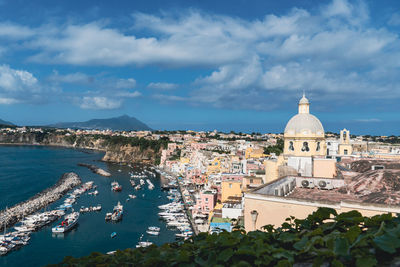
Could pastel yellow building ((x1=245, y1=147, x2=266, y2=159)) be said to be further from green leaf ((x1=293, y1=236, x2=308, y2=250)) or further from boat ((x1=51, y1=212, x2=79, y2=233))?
green leaf ((x1=293, y1=236, x2=308, y2=250))

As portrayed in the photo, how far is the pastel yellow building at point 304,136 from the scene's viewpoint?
34.6 ft

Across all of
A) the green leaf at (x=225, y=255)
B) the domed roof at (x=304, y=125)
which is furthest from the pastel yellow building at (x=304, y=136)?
the green leaf at (x=225, y=255)

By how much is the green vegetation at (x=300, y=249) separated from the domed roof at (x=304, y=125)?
860 centimetres

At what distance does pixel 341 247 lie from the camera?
1.69m

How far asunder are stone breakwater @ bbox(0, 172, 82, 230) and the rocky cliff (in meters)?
26.2

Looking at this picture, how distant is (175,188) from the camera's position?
38.5 meters

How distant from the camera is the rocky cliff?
2672 inches

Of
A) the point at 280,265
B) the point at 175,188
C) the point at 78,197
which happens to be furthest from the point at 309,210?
the point at 175,188

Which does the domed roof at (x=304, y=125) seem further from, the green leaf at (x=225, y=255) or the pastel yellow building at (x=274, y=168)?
the green leaf at (x=225, y=255)

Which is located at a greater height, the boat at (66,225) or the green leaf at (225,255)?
the green leaf at (225,255)

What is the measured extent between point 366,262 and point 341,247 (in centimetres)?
16

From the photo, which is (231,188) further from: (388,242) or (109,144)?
(109,144)

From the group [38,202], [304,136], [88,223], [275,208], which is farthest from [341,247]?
[38,202]

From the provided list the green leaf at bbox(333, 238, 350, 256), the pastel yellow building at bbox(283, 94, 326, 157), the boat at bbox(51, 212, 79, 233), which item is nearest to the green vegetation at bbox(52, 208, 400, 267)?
the green leaf at bbox(333, 238, 350, 256)
